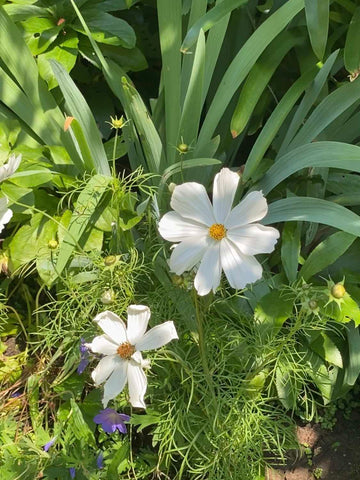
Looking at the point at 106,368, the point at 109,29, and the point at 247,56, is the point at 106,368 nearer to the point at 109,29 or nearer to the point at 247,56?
the point at 247,56

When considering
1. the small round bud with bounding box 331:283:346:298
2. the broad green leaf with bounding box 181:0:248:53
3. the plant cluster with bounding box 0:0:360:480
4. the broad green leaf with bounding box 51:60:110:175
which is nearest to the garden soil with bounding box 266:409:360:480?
the plant cluster with bounding box 0:0:360:480

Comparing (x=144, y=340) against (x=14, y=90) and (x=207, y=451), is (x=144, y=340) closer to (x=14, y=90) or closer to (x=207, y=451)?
(x=207, y=451)

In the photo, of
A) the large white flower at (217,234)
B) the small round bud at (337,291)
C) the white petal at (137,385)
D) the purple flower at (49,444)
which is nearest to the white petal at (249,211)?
the large white flower at (217,234)

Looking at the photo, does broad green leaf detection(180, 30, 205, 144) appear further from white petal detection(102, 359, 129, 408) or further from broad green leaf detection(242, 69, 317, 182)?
white petal detection(102, 359, 129, 408)

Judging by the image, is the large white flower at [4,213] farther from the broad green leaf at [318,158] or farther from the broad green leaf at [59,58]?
the broad green leaf at [318,158]

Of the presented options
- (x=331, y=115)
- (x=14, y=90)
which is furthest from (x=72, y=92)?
(x=331, y=115)
